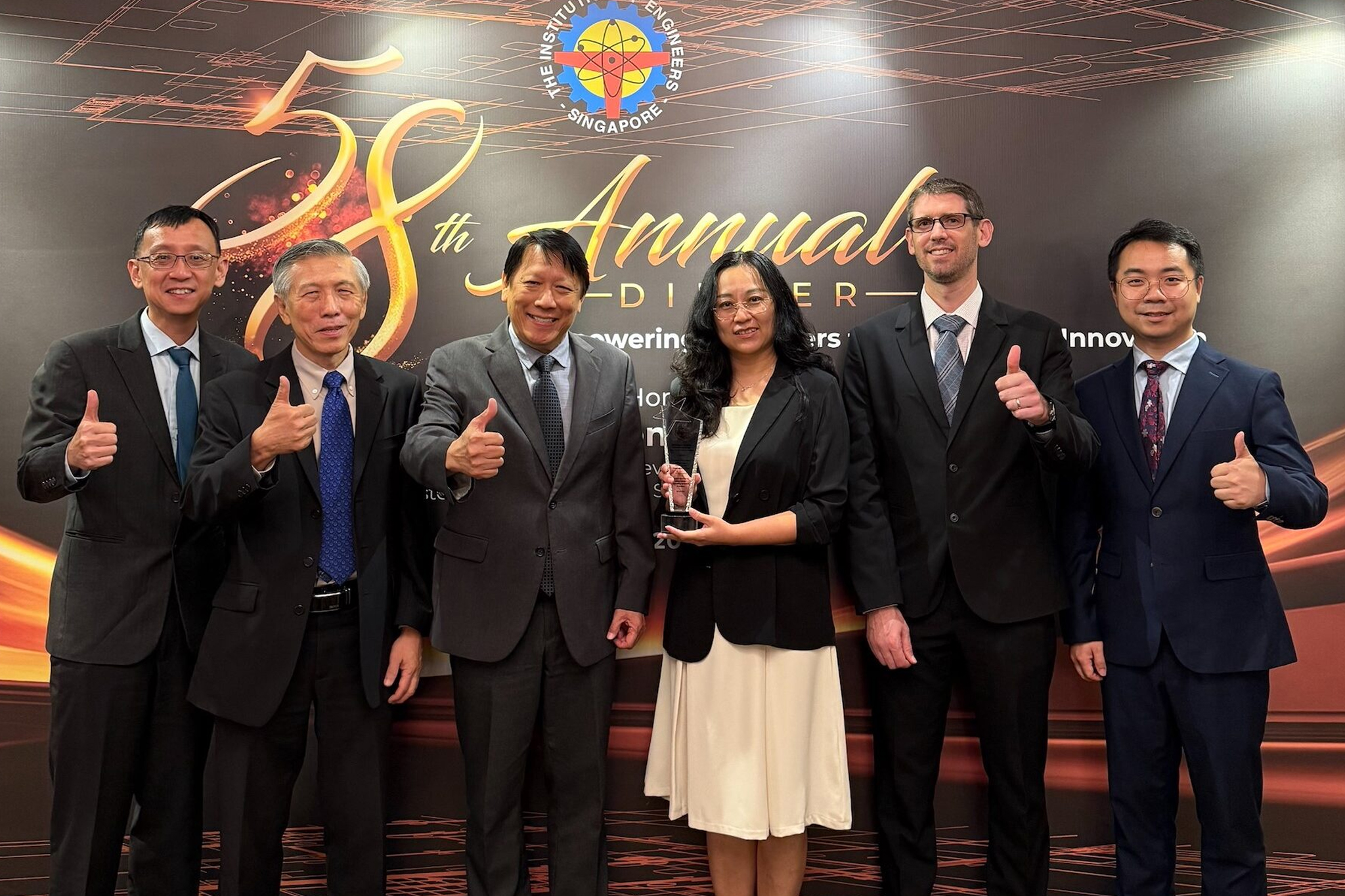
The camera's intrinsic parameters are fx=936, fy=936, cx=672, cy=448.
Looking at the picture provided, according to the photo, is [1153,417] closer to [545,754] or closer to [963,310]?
[963,310]

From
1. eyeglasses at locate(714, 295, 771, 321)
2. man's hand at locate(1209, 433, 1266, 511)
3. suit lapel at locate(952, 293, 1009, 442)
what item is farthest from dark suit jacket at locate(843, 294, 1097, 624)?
eyeglasses at locate(714, 295, 771, 321)

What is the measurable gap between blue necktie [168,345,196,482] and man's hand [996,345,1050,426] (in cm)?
247

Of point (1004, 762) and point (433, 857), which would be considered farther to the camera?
point (433, 857)

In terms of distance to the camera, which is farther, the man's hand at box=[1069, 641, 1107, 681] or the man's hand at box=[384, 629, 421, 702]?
the man's hand at box=[1069, 641, 1107, 681]

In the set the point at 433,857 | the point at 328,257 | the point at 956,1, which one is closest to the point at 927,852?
the point at 433,857

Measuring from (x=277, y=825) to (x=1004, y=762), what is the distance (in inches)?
89.9

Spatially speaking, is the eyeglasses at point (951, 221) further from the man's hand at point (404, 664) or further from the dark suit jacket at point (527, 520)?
the man's hand at point (404, 664)

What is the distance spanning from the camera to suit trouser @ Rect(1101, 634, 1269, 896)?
2861mm

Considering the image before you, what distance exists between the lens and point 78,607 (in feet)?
9.25

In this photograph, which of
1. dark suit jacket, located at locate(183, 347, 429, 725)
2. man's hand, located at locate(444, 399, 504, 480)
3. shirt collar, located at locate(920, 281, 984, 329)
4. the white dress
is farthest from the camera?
Result: shirt collar, located at locate(920, 281, 984, 329)

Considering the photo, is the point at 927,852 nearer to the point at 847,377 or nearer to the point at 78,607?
the point at 847,377

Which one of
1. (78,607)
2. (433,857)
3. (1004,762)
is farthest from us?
(433,857)

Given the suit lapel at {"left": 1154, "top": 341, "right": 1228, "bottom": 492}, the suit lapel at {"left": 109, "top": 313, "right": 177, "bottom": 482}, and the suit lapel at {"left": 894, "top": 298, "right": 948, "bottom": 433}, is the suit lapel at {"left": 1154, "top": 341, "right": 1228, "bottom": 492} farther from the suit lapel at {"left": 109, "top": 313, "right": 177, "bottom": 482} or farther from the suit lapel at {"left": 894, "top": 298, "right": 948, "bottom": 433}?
the suit lapel at {"left": 109, "top": 313, "right": 177, "bottom": 482}

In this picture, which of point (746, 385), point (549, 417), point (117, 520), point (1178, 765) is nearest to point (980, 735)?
point (1178, 765)
